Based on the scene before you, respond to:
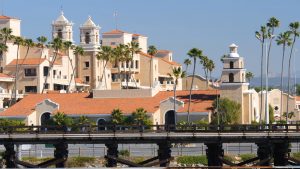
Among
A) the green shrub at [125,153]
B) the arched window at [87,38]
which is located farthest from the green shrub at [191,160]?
the arched window at [87,38]

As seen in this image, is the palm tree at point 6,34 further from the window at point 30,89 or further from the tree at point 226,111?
the tree at point 226,111

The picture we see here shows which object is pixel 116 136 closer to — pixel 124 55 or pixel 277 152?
pixel 277 152

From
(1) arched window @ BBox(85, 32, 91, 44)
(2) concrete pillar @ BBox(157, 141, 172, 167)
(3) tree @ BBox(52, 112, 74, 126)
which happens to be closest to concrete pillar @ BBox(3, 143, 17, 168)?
(2) concrete pillar @ BBox(157, 141, 172, 167)

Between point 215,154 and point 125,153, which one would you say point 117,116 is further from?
point 215,154

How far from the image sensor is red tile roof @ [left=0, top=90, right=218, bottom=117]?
133 meters

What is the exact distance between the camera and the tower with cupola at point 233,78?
13488 centimetres

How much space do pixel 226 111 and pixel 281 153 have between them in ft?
220

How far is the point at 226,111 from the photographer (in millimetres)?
131125

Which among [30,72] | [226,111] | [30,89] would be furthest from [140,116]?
[30,89]

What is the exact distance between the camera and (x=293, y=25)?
139375mm

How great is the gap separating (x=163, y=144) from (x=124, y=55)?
96347 millimetres

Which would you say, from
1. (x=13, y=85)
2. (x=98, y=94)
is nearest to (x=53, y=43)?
(x=13, y=85)

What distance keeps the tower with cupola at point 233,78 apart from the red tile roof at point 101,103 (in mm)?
2575

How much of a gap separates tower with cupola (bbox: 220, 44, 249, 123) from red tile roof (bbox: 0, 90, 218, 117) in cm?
257
